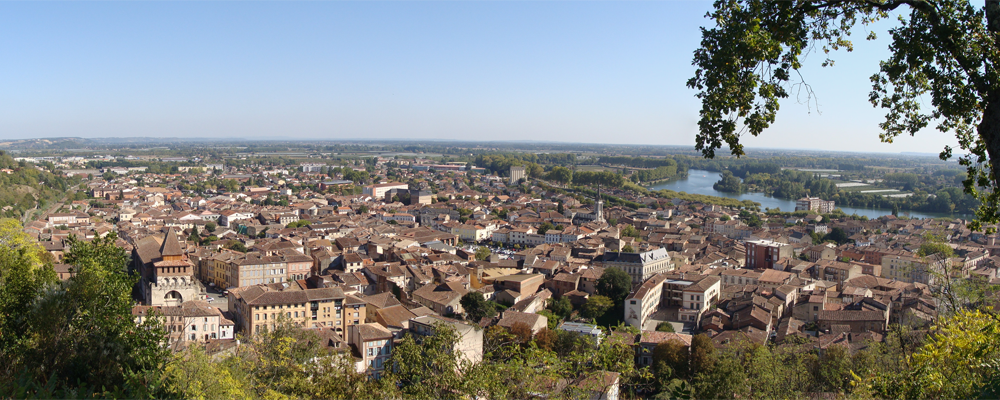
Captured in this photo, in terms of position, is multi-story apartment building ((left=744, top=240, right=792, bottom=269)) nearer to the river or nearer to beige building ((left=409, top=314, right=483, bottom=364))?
beige building ((left=409, top=314, right=483, bottom=364))

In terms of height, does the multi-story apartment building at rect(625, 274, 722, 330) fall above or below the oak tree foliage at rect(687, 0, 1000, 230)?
below

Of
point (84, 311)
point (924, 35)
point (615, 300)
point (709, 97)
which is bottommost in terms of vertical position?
point (615, 300)

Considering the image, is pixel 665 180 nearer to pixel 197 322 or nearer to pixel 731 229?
pixel 731 229

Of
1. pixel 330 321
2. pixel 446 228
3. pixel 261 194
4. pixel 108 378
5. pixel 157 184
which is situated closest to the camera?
pixel 108 378

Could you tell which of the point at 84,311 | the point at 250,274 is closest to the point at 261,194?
the point at 250,274

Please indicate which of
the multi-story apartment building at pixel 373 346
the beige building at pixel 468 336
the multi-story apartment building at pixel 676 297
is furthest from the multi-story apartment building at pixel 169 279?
the multi-story apartment building at pixel 676 297

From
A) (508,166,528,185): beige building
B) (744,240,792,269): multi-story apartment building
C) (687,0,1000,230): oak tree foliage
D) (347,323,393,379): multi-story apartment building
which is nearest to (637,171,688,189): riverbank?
(508,166,528,185): beige building

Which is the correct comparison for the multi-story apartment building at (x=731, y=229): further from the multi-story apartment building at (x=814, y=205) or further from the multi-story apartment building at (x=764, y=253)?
the multi-story apartment building at (x=814, y=205)

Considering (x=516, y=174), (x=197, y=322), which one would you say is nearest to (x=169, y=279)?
(x=197, y=322)

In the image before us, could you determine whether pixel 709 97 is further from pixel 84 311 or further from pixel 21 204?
pixel 21 204
